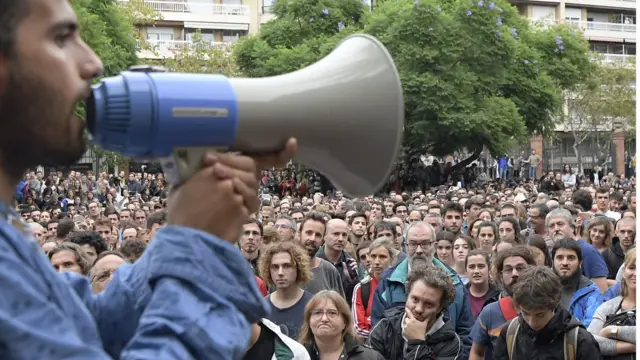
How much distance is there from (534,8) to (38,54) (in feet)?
186

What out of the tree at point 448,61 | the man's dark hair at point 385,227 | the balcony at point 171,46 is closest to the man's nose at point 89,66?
the man's dark hair at point 385,227

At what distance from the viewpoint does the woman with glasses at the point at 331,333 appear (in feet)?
17.7

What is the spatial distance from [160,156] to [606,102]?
149ft

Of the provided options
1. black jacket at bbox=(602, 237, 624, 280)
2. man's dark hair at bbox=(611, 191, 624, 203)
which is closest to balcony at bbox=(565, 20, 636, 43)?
man's dark hair at bbox=(611, 191, 624, 203)

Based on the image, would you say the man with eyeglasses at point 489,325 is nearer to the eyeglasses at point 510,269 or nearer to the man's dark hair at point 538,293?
the eyeglasses at point 510,269

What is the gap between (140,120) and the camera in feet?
4.84

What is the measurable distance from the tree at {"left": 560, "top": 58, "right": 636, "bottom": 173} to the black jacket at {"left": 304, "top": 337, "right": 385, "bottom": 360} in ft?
127

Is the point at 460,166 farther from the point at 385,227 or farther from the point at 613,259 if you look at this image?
the point at 613,259

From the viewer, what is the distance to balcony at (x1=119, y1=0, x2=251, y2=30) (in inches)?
1924

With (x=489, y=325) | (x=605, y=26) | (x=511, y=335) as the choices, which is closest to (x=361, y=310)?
(x=489, y=325)

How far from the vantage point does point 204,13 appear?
49.1 m

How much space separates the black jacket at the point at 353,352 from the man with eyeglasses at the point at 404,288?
3.22 feet

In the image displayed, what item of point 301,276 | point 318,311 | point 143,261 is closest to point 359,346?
point 318,311

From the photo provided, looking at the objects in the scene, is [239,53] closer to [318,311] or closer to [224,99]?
[318,311]
